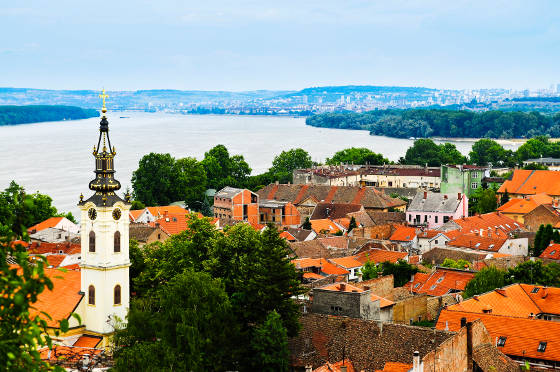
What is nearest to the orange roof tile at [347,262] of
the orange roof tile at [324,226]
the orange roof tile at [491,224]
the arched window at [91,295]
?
the orange roof tile at [491,224]

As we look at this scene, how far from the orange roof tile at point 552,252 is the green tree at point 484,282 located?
346 inches

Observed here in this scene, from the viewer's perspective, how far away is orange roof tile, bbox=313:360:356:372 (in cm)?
1792

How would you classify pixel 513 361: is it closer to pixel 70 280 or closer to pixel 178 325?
pixel 178 325

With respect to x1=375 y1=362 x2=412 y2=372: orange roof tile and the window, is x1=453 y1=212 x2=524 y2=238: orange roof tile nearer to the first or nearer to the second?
the window

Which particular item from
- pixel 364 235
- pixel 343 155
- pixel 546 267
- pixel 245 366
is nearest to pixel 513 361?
pixel 245 366

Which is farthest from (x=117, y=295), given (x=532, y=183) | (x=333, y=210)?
(x=532, y=183)

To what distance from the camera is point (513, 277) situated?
1179 inches

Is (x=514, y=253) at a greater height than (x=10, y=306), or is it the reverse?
(x=10, y=306)

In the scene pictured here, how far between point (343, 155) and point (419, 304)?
235 feet

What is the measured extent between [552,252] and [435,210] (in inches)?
612

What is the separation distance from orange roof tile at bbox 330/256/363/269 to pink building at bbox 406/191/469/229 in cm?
1720

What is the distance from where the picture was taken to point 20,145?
141 metres

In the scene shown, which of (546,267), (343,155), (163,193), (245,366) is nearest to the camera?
(245,366)

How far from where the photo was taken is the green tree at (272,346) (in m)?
19.1
